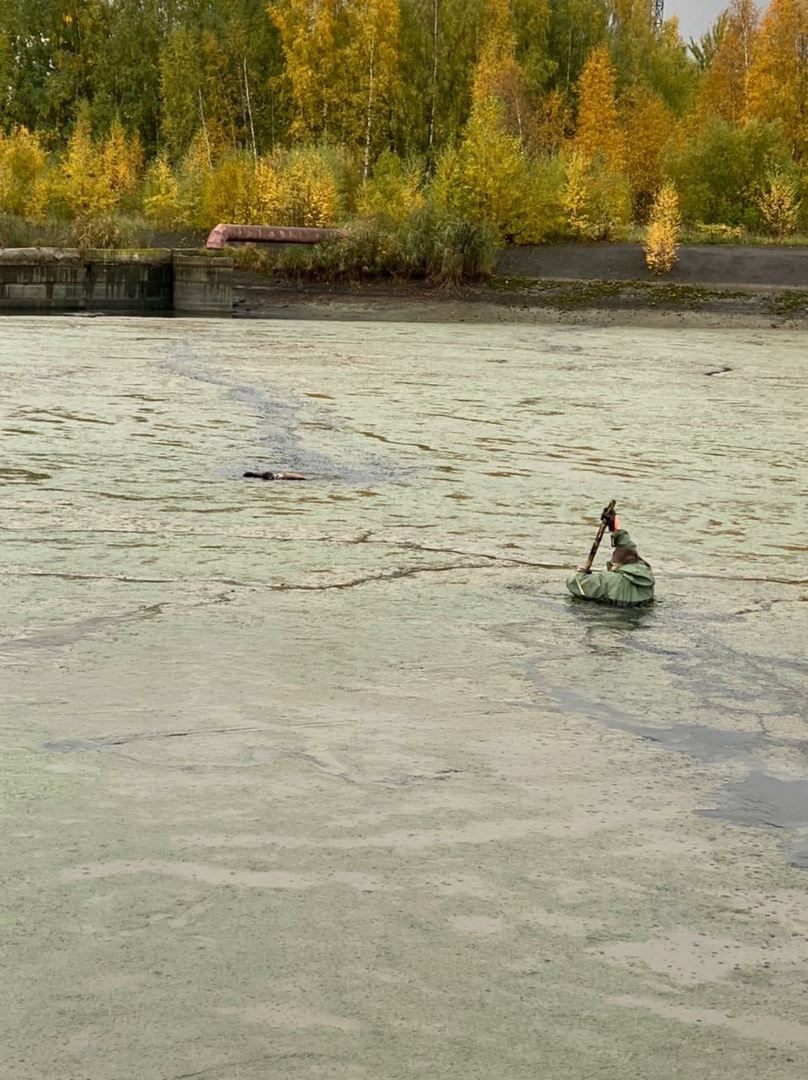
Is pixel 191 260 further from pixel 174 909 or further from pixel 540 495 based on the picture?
pixel 174 909

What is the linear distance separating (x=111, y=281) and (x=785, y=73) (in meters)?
26.9

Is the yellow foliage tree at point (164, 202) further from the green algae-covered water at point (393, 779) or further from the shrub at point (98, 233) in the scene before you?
the green algae-covered water at point (393, 779)

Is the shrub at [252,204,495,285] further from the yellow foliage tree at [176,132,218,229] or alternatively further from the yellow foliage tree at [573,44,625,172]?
the yellow foliage tree at [573,44,625,172]

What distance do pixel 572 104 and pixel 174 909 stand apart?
60879 mm

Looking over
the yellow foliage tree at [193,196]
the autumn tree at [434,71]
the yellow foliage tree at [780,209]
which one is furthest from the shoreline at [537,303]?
the autumn tree at [434,71]

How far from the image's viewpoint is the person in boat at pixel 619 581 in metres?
6.86

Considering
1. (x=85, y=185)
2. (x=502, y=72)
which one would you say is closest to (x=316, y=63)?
(x=502, y=72)

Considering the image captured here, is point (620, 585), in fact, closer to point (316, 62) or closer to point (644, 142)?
point (316, 62)

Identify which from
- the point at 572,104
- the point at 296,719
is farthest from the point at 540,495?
the point at 572,104

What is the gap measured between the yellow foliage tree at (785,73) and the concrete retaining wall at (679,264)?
15292 mm

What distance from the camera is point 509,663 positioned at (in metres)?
5.95

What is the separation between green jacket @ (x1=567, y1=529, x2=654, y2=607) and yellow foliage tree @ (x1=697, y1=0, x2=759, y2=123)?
49.0 metres

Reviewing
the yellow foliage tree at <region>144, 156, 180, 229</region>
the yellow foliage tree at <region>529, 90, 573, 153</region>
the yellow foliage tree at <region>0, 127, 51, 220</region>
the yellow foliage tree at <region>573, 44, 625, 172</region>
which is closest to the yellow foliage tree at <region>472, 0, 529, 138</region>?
the yellow foliage tree at <region>529, 90, 573, 153</region>

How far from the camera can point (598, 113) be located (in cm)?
5438
